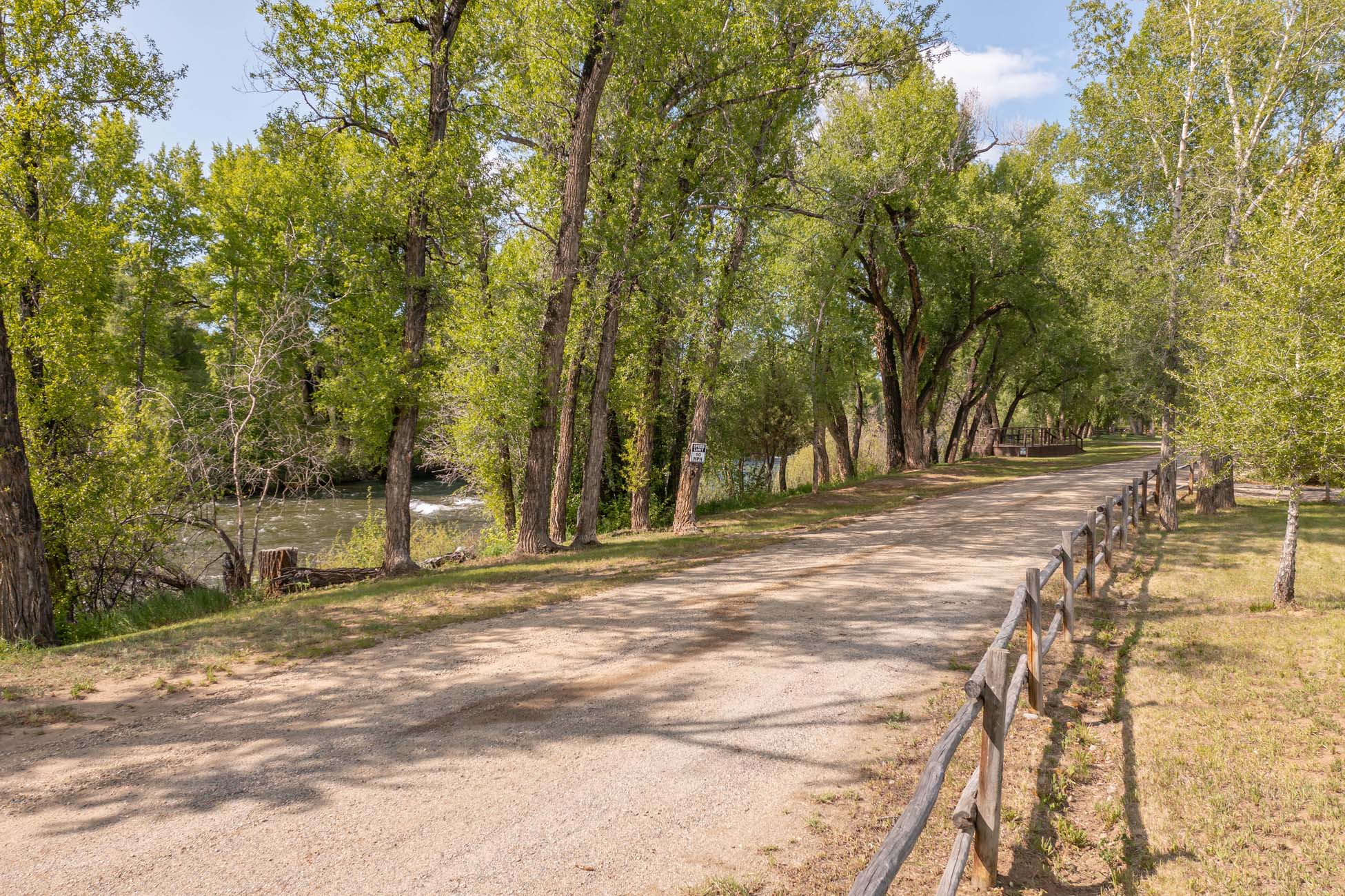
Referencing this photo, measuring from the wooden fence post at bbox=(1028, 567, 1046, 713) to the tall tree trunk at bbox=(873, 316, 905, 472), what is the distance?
25.9m

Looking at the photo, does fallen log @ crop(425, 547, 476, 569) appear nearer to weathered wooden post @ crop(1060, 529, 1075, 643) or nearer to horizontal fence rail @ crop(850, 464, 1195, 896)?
weathered wooden post @ crop(1060, 529, 1075, 643)

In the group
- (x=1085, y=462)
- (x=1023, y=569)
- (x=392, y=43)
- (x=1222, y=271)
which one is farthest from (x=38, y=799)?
(x=1085, y=462)

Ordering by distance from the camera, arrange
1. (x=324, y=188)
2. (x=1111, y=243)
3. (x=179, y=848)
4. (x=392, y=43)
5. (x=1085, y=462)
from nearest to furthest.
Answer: (x=179, y=848), (x=392, y=43), (x=324, y=188), (x=1111, y=243), (x=1085, y=462)

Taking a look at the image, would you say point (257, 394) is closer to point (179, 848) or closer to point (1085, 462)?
Result: point (179, 848)

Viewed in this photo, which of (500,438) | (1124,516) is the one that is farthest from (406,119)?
(1124,516)

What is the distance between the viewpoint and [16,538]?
34.1 ft

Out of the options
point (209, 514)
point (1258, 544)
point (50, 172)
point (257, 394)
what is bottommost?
point (1258, 544)

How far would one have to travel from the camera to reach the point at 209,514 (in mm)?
15289

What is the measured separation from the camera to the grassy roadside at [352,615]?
7.87m

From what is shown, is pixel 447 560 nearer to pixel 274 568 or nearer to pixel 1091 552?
pixel 274 568

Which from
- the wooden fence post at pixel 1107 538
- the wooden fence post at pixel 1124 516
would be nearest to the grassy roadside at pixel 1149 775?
the wooden fence post at pixel 1107 538

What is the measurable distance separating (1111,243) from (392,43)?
792 inches

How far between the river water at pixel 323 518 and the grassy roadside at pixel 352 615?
6332 millimetres

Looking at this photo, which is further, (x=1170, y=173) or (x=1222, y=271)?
(x=1170, y=173)
